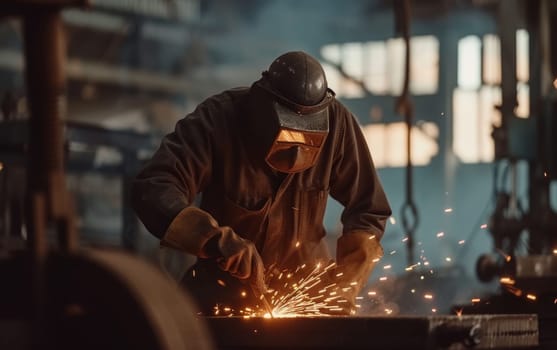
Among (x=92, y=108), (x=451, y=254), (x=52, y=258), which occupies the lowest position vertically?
(x=451, y=254)

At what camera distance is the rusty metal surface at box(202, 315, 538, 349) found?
2943 mm

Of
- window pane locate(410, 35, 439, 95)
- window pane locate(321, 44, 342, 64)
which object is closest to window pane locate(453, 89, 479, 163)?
window pane locate(410, 35, 439, 95)

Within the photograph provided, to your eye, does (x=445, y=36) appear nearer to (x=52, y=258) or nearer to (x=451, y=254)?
(x=451, y=254)

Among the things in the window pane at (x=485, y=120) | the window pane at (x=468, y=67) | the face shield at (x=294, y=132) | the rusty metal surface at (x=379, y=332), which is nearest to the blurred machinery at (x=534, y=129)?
the face shield at (x=294, y=132)

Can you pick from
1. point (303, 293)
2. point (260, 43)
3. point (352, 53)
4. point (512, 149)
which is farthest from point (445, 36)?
point (303, 293)

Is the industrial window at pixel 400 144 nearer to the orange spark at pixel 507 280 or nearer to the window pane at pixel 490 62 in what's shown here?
the window pane at pixel 490 62

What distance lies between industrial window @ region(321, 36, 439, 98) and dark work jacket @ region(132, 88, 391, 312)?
17.5m

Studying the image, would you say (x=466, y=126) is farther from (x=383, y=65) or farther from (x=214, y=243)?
(x=214, y=243)

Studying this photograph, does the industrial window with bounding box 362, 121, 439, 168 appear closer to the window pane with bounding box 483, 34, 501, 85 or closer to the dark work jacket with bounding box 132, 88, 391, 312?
the window pane with bounding box 483, 34, 501, 85

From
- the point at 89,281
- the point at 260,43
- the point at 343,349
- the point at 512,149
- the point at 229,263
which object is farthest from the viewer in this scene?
the point at 260,43

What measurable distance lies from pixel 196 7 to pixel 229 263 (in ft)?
52.1

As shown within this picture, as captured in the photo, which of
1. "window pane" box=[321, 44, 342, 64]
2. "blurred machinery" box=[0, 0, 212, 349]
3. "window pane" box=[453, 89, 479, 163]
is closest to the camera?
"blurred machinery" box=[0, 0, 212, 349]

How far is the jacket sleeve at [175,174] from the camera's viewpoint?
4312mm

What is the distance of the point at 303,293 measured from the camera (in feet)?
15.4
